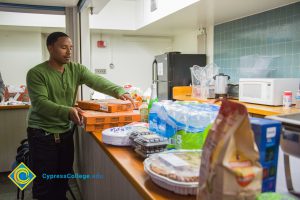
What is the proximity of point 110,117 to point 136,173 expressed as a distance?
760 millimetres

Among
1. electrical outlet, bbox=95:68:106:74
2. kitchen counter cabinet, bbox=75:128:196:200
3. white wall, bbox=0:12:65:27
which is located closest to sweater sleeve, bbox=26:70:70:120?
kitchen counter cabinet, bbox=75:128:196:200

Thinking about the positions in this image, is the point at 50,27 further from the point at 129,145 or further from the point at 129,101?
the point at 129,145

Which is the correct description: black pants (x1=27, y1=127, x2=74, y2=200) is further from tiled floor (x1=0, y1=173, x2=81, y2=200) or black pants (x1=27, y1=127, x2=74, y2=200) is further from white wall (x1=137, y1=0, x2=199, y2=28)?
white wall (x1=137, y1=0, x2=199, y2=28)

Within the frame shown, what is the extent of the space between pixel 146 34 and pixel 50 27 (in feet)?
6.29

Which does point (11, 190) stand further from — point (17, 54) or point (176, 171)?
point (17, 54)

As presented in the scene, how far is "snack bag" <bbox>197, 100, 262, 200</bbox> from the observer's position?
0.55 metres

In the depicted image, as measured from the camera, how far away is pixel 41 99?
5.98ft

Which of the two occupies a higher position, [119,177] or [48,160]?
[119,177]

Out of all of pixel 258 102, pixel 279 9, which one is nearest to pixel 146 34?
pixel 279 9

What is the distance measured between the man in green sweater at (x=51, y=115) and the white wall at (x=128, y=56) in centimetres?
362

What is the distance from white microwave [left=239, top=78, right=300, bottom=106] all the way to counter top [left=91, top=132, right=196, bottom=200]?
195 centimetres

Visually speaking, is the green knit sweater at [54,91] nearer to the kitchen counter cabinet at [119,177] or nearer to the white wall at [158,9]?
the kitchen counter cabinet at [119,177]

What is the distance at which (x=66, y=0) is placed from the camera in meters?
2.67

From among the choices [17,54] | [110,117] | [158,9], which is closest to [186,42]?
[158,9]
